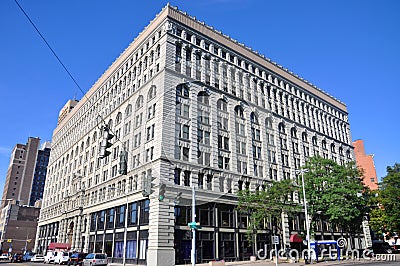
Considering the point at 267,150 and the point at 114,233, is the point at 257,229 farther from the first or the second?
the point at 114,233

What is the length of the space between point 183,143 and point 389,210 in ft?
→ 118

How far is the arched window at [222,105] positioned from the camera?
167 feet

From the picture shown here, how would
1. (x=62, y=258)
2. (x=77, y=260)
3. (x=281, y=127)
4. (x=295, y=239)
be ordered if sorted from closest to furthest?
(x=77, y=260), (x=62, y=258), (x=295, y=239), (x=281, y=127)

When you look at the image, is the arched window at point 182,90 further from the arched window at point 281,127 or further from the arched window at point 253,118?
the arched window at point 281,127

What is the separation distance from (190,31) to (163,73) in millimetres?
10375

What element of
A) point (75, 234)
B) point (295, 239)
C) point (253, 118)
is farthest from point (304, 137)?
point (75, 234)

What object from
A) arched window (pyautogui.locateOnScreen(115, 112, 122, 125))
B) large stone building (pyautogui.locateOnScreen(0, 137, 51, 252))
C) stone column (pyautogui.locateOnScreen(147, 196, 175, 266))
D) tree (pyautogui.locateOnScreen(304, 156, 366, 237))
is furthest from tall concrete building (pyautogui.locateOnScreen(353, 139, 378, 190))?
large stone building (pyautogui.locateOnScreen(0, 137, 51, 252))

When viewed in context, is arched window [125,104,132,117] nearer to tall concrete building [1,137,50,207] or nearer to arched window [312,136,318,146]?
arched window [312,136,318,146]

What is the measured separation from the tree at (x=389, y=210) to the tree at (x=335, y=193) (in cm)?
416

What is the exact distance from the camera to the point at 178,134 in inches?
1667

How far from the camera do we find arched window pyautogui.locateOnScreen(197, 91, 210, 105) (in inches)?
1905

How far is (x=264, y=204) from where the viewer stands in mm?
43031

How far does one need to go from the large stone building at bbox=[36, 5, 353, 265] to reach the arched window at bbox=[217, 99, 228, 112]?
0.18 metres

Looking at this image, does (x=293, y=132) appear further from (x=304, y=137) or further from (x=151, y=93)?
(x=151, y=93)
